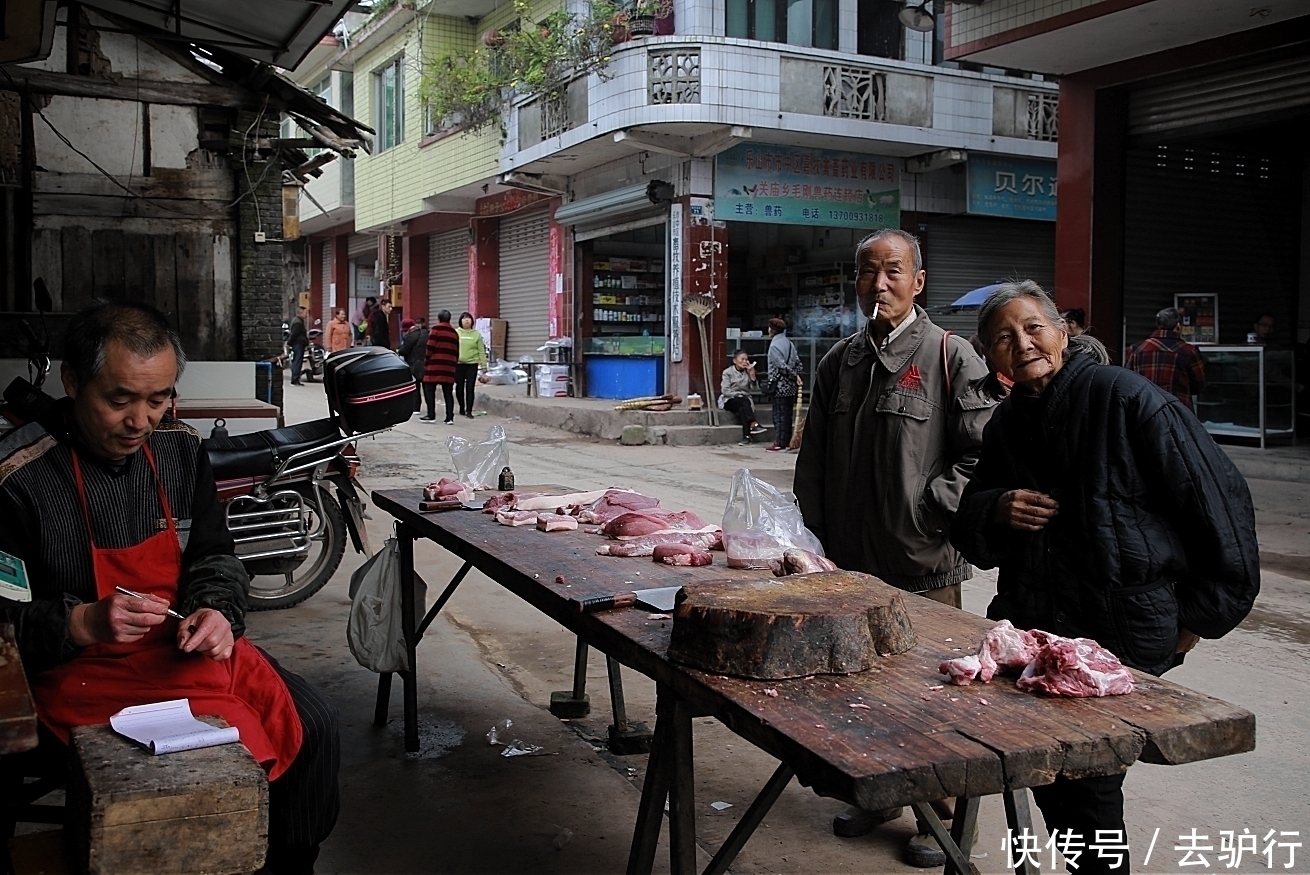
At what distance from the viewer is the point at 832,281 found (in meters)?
Answer: 18.6

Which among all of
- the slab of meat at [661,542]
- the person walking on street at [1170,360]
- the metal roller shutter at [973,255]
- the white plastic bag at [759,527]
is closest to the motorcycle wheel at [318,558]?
the slab of meat at [661,542]

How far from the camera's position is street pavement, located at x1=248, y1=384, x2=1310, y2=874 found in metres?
3.44

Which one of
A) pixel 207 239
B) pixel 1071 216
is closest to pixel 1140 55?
pixel 1071 216

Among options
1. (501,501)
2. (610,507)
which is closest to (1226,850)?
(610,507)

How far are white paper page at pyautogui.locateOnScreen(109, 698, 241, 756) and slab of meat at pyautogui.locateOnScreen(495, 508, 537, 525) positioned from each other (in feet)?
4.96

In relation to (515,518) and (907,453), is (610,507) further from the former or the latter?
(907,453)

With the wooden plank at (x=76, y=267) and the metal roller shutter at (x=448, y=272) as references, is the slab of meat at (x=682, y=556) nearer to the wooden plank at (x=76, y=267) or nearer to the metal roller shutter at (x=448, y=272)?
the wooden plank at (x=76, y=267)

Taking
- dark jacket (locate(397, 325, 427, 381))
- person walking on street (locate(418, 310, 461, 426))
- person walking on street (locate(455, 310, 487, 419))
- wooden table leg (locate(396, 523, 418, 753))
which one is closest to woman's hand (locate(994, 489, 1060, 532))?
wooden table leg (locate(396, 523, 418, 753))

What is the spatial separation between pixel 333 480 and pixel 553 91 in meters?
12.0

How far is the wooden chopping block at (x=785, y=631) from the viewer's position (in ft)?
7.11

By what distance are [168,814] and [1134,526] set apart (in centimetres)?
220

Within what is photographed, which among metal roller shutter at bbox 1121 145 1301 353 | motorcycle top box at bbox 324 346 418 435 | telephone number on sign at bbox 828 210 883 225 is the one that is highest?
telephone number on sign at bbox 828 210 883 225

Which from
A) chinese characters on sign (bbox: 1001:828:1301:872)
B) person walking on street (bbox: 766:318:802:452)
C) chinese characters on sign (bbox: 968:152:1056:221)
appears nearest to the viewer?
chinese characters on sign (bbox: 1001:828:1301:872)

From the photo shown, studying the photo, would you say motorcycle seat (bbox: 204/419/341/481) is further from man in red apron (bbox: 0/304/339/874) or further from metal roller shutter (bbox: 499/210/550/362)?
metal roller shutter (bbox: 499/210/550/362)
